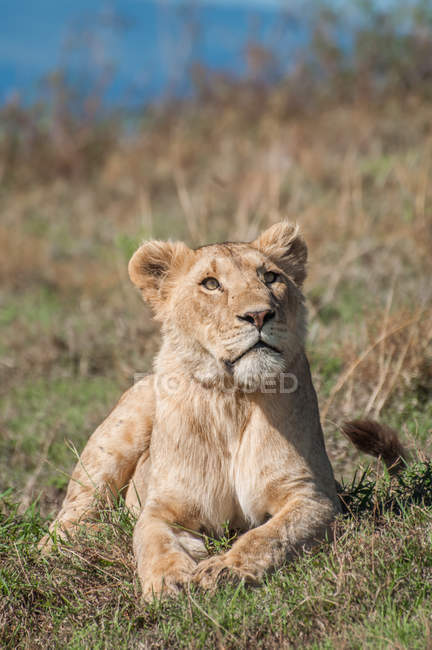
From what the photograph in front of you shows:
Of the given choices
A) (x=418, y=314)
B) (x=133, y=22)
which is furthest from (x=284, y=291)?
(x=133, y=22)

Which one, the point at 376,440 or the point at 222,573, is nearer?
the point at 222,573

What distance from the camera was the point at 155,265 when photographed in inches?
146

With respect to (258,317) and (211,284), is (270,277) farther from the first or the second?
(258,317)

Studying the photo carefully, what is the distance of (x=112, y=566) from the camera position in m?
3.27

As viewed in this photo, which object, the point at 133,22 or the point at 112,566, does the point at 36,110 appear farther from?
the point at 112,566

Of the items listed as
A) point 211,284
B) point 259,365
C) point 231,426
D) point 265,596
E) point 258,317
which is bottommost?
point 265,596

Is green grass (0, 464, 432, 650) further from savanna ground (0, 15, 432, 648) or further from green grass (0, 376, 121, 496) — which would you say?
green grass (0, 376, 121, 496)

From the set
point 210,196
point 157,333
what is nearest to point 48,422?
point 157,333

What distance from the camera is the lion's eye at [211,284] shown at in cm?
338

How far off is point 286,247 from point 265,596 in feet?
5.14

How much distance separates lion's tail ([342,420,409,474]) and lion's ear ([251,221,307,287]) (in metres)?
0.66

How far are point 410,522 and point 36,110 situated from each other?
14164 millimetres

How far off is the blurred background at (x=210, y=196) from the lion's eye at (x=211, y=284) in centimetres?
127

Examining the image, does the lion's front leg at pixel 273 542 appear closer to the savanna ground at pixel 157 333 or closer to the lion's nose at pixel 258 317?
the savanna ground at pixel 157 333
